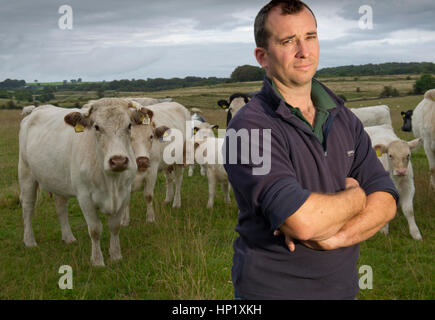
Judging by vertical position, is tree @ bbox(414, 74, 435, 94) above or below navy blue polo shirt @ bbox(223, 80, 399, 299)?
above

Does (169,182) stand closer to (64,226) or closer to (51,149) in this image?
(64,226)

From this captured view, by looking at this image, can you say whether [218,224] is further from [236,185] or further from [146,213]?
[236,185]

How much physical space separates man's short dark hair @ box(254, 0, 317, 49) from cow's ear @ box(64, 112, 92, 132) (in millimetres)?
4167

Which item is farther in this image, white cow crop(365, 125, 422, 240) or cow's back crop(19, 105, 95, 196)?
white cow crop(365, 125, 422, 240)

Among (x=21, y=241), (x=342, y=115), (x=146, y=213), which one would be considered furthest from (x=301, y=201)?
(x=146, y=213)

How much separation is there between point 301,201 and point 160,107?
30.9 ft

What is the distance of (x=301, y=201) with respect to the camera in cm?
194

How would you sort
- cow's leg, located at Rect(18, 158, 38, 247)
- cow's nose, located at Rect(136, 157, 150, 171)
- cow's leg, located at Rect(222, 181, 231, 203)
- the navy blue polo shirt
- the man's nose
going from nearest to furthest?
1. the navy blue polo shirt
2. the man's nose
3. cow's leg, located at Rect(18, 158, 38, 247)
4. cow's nose, located at Rect(136, 157, 150, 171)
5. cow's leg, located at Rect(222, 181, 231, 203)

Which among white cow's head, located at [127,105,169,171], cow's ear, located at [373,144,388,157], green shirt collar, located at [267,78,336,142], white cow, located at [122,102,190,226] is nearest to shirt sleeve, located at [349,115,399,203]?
green shirt collar, located at [267,78,336,142]

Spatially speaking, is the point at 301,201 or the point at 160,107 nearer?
the point at 301,201

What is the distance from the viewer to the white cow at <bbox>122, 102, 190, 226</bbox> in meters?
7.78

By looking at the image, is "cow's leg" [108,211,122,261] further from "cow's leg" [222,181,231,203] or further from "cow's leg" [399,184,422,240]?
"cow's leg" [399,184,422,240]

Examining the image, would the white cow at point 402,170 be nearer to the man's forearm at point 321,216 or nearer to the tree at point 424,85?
the man's forearm at point 321,216
